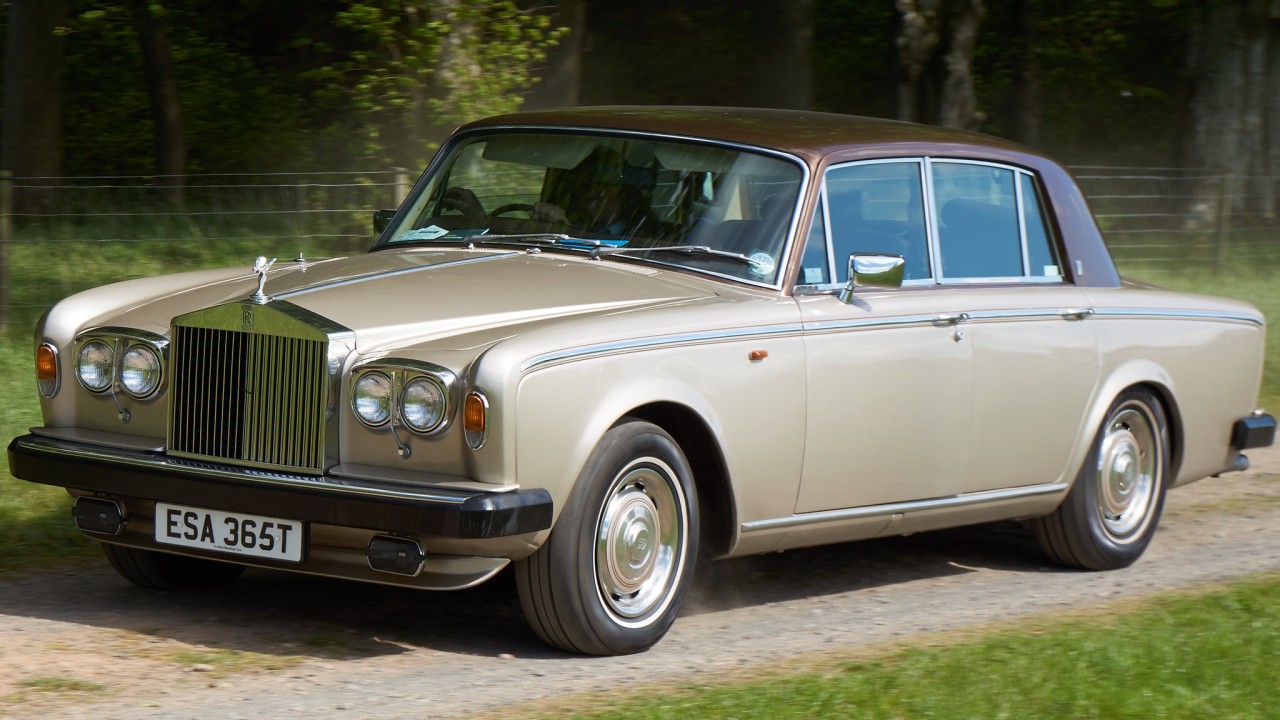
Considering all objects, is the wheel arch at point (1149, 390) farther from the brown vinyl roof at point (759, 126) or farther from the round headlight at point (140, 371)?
the round headlight at point (140, 371)

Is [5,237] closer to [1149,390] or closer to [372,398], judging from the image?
[372,398]

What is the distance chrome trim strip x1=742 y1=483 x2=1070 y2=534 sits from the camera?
611cm

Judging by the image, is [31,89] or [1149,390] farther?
[31,89]

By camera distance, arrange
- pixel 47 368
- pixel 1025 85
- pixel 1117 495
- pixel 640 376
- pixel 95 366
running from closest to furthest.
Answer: pixel 640 376 < pixel 95 366 < pixel 47 368 < pixel 1117 495 < pixel 1025 85

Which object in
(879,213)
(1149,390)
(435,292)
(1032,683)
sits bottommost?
(1032,683)

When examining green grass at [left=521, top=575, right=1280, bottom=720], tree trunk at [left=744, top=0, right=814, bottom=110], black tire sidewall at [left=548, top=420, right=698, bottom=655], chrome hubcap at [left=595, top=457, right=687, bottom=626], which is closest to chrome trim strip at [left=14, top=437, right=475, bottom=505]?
black tire sidewall at [left=548, top=420, right=698, bottom=655]

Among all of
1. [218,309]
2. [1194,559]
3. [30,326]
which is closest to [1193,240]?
[1194,559]

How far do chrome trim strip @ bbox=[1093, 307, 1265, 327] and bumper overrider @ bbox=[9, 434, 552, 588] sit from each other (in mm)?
3285

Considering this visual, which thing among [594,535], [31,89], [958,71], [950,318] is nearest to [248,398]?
[594,535]

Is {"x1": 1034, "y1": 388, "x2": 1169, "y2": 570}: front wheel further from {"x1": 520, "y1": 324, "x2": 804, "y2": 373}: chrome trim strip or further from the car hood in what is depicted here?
the car hood

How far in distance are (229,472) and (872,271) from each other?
2.43 meters

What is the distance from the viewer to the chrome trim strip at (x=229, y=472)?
16.6 feet

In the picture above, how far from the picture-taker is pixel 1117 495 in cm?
761

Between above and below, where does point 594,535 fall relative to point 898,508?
above
